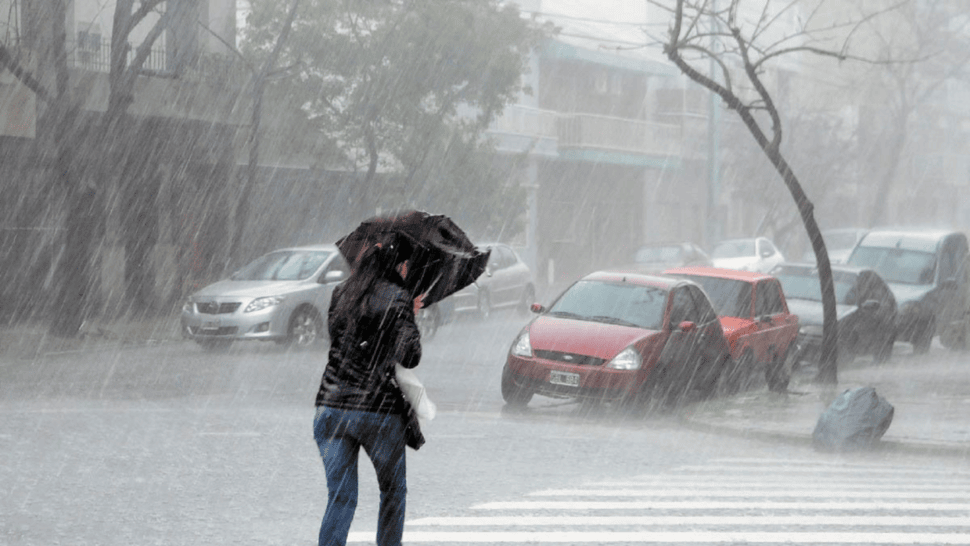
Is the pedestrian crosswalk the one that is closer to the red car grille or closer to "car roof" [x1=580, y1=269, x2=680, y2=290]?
the red car grille

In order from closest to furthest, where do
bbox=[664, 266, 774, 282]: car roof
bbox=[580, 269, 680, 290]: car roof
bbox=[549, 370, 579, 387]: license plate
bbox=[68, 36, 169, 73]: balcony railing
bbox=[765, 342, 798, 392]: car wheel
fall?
1. bbox=[549, 370, 579, 387]: license plate
2. bbox=[580, 269, 680, 290]: car roof
3. bbox=[765, 342, 798, 392]: car wheel
4. bbox=[664, 266, 774, 282]: car roof
5. bbox=[68, 36, 169, 73]: balcony railing

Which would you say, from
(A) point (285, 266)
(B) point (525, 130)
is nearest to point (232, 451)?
(A) point (285, 266)

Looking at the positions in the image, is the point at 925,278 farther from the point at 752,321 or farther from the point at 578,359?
the point at 578,359

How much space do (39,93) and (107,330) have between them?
12.9 feet

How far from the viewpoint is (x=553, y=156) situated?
132ft

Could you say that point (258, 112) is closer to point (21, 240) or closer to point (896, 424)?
point (21, 240)

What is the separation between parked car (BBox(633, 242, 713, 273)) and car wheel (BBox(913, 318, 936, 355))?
37.0 ft

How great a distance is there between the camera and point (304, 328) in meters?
19.2

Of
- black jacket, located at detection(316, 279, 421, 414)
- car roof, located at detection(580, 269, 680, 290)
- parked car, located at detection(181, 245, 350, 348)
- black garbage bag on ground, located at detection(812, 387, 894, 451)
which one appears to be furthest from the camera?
parked car, located at detection(181, 245, 350, 348)

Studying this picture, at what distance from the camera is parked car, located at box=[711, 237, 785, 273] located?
33.0 metres

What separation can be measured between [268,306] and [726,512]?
11572 millimetres

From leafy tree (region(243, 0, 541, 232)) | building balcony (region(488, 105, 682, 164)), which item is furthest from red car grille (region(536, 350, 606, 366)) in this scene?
building balcony (region(488, 105, 682, 164))

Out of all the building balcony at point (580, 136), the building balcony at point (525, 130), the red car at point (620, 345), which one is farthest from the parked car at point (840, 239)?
the red car at point (620, 345)

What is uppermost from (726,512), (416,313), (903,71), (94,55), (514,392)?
(903,71)
